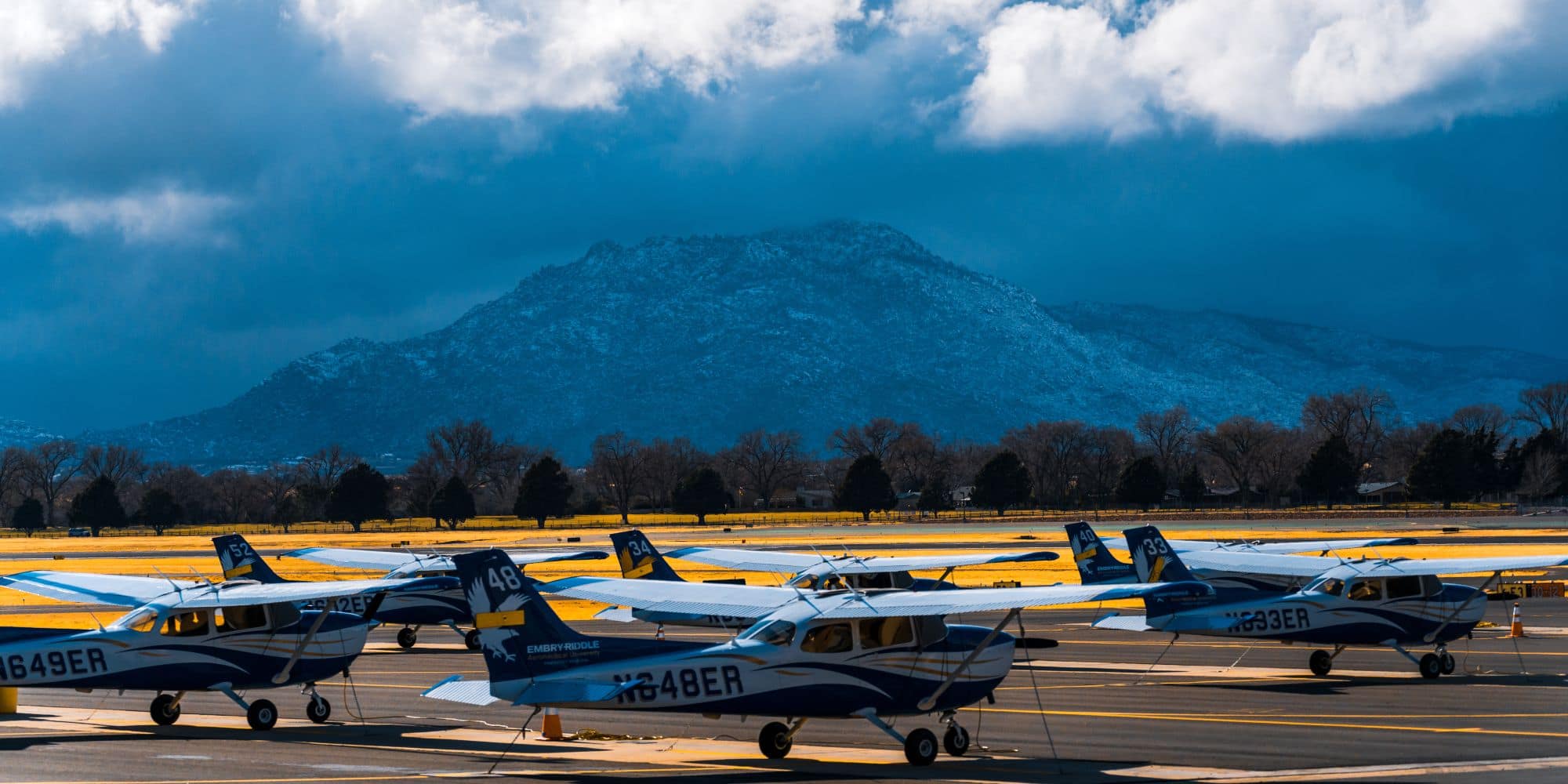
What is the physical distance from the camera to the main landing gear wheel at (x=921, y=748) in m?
21.0

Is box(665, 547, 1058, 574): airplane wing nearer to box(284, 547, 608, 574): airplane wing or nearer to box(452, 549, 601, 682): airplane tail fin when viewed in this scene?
box(284, 547, 608, 574): airplane wing

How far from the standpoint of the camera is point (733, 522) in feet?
539

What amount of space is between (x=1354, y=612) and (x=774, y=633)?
612 inches

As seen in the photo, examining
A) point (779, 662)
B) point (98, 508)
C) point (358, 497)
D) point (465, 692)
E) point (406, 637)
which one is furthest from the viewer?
point (98, 508)

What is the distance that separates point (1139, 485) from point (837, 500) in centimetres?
3239

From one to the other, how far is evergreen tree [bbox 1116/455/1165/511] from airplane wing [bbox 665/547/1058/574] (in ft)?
428

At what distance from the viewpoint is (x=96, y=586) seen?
2884 cm

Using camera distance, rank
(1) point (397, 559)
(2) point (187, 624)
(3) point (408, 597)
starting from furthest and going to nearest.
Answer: (1) point (397, 559) → (3) point (408, 597) → (2) point (187, 624)

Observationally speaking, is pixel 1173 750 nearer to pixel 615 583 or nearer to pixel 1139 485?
pixel 615 583

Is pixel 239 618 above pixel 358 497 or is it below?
below

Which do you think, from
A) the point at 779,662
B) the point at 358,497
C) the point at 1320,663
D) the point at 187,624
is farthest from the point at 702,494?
the point at 779,662

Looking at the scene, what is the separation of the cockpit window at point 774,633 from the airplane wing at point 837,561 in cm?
774

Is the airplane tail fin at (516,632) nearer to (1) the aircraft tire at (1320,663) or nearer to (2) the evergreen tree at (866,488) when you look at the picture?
(1) the aircraft tire at (1320,663)

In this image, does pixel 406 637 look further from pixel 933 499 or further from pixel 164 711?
pixel 933 499
